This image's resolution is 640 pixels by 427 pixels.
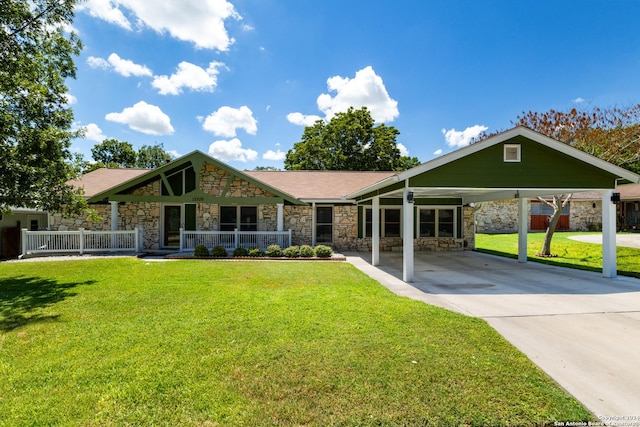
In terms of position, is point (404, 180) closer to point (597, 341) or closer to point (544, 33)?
point (597, 341)

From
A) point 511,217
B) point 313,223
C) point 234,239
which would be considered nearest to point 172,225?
point 234,239

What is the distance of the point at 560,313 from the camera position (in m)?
5.49

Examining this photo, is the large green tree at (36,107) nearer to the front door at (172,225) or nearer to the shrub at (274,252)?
the front door at (172,225)

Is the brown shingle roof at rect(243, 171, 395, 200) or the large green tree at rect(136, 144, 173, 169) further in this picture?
the large green tree at rect(136, 144, 173, 169)

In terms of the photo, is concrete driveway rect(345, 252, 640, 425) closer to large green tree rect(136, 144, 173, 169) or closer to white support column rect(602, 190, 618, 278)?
white support column rect(602, 190, 618, 278)

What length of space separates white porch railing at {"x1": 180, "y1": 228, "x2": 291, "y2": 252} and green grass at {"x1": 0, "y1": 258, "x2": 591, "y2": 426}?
712 cm

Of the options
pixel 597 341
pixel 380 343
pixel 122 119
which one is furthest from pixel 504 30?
pixel 122 119

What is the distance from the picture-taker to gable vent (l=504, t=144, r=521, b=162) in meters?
8.11

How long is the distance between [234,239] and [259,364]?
10769mm

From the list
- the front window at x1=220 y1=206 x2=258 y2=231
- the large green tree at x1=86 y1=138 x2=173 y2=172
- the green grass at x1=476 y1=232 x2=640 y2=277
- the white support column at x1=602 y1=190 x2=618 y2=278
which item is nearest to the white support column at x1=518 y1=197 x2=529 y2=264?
the green grass at x1=476 y1=232 x2=640 y2=277

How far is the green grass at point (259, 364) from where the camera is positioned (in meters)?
2.63

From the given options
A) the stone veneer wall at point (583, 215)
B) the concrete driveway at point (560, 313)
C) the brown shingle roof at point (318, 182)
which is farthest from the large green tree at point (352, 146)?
the concrete driveway at point (560, 313)

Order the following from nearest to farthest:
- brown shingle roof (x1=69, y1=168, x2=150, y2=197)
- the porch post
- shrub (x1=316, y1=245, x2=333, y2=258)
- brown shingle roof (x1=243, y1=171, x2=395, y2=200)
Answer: shrub (x1=316, y1=245, x2=333, y2=258), the porch post, brown shingle roof (x1=69, y1=168, x2=150, y2=197), brown shingle roof (x1=243, y1=171, x2=395, y2=200)

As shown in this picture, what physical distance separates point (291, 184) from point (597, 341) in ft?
45.1
